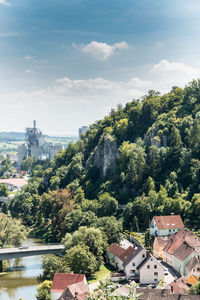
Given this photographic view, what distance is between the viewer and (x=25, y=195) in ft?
362

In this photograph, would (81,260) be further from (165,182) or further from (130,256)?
(165,182)

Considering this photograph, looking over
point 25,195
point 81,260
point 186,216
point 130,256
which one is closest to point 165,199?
point 186,216

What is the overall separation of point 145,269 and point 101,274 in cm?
777

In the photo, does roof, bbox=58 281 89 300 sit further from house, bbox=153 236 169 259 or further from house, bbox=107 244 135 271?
house, bbox=153 236 169 259

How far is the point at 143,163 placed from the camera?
89750 millimetres

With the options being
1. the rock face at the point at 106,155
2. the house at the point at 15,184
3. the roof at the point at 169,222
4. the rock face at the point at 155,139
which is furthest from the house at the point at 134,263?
the house at the point at 15,184

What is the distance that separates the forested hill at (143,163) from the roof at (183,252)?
1406 cm

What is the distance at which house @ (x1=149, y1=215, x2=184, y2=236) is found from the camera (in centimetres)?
6712

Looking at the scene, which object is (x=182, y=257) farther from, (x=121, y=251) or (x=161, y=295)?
(x=161, y=295)

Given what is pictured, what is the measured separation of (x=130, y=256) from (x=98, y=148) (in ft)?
200

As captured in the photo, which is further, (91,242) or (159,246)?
(159,246)

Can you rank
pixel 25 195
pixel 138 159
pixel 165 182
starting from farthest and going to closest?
pixel 25 195 → pixel 138 159 → pixel 165 182

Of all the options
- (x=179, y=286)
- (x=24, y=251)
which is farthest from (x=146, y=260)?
(x=24, y=251)

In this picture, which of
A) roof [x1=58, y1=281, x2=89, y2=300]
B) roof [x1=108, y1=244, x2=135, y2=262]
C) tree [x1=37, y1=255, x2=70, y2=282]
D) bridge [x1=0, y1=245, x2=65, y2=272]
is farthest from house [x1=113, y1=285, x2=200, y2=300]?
bridge [x1=0, y1=245, x2=65, y2=272]
